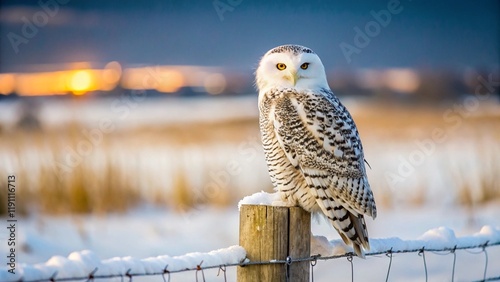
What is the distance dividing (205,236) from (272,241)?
5587 mm

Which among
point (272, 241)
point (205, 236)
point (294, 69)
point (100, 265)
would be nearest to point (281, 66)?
point (294, 69)

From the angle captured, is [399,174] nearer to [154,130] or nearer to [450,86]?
[154,130]

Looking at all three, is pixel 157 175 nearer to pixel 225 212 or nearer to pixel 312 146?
pixel 225 212

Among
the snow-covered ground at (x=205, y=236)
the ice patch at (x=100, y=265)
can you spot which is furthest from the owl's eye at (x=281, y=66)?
the snow-covered ground at (x=205, y=236)

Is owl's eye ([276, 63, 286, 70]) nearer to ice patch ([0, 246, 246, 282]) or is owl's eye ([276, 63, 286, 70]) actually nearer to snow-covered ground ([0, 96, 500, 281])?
ice patch ([0, 246, 246, 282])

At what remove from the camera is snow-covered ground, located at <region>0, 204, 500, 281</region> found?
707cm

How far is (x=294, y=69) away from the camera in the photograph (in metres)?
4.38

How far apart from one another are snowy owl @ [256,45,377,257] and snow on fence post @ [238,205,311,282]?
0.58 m

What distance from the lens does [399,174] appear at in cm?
1214

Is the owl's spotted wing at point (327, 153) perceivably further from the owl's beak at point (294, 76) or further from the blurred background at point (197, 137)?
the blurred background at point (197, 137)

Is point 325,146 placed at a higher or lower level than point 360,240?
higher

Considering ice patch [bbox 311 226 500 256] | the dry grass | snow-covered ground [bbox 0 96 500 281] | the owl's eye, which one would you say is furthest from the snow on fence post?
the dry grass

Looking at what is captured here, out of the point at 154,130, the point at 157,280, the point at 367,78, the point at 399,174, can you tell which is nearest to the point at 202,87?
the point at 367,78

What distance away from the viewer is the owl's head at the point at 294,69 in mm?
4395
